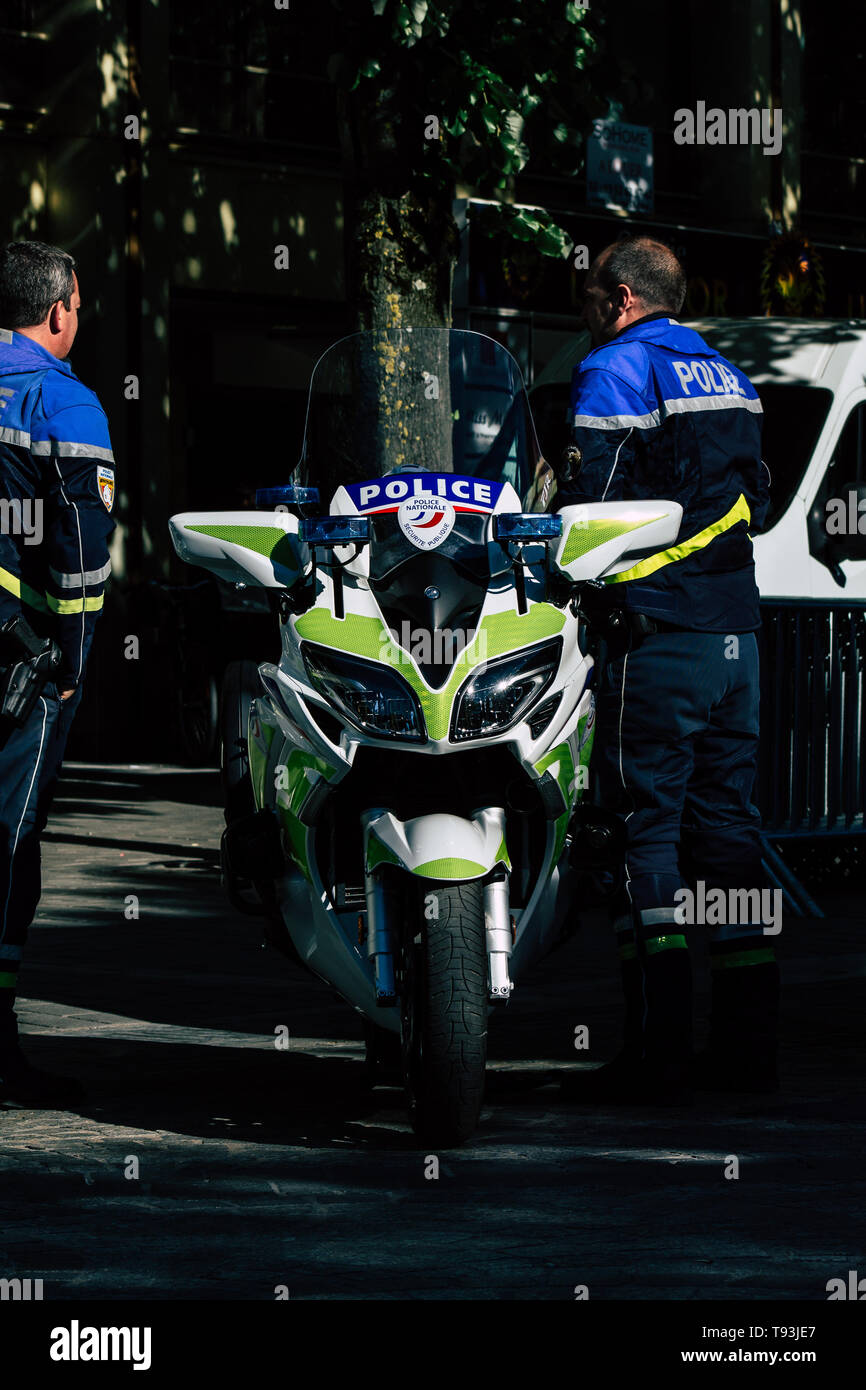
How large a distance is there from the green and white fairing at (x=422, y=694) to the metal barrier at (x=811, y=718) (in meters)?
4.86

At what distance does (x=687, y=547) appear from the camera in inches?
239

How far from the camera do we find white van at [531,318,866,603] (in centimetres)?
1176

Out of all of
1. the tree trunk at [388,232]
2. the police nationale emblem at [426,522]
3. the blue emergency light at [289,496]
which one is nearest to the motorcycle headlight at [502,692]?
the police nationale emblem at [426,522]

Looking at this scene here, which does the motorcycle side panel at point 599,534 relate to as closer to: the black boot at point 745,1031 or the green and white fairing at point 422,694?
the green and white fairing at point 422,694

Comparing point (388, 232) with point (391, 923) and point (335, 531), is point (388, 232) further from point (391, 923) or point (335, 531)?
point (391, 923)

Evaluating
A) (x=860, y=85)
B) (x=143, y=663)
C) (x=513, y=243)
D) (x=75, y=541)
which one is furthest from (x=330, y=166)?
(x=75, y=541)

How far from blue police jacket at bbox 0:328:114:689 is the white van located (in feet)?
19.3

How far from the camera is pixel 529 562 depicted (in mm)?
5504

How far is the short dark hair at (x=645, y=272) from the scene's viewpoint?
247 inches

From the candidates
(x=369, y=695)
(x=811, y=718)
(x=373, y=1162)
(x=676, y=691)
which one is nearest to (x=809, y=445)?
(x=811, y=718)

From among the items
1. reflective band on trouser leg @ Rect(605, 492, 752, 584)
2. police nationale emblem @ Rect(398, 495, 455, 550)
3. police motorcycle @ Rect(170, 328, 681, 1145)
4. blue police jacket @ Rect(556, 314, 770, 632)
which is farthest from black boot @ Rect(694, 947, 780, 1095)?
police nationale emblem @ Rect(398, 495, 455, 550)

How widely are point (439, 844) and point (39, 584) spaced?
1436 mm

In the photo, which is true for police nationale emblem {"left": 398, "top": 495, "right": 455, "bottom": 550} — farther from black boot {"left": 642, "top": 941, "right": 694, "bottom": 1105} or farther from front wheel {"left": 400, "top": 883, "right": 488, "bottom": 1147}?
black boot {"left": 642, "top": 941, "right": 694, "bottom": 1105}

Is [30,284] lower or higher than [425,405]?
higher
